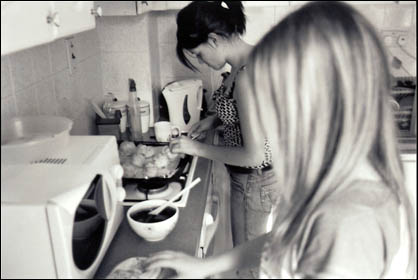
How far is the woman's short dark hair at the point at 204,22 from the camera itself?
1312mm

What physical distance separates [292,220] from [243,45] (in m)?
0.73

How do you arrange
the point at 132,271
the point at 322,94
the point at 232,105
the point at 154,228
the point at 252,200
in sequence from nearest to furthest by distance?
1. the point at 322,94
2. the point at 132,271
3. the point at 154,228
4. the point at 232,105
5. the point at 252,200

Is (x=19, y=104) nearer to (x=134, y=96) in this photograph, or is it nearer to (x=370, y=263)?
(x=134, y=96)

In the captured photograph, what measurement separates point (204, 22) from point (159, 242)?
656 millimetres

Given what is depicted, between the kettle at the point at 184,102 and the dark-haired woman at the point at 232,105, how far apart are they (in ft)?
1.49

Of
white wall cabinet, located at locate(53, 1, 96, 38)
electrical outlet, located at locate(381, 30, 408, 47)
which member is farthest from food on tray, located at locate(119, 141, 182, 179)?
electrical outlet, located at locate(381, 30, 408, 47)

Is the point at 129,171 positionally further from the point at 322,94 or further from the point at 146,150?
the point at 322,94

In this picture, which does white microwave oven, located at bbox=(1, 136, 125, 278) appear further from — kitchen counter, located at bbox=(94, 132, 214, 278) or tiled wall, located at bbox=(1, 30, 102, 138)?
tiled wall, located at bbox=(1, 30, 102, 138)

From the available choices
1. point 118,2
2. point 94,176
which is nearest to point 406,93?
point 118,2

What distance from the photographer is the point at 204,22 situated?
1312 mm

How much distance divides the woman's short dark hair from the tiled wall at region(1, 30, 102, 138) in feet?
1.30

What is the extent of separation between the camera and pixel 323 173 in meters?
0.73

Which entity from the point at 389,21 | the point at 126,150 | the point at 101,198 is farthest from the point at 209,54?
the point at 389,21

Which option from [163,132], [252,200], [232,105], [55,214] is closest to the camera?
[55,214]
